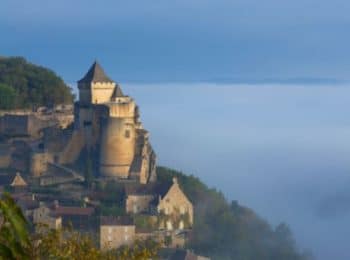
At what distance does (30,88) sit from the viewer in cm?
4472

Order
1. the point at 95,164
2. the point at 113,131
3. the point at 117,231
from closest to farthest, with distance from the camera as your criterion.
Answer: the point at 117,231 → the point at 113,131 → the point at 95,164

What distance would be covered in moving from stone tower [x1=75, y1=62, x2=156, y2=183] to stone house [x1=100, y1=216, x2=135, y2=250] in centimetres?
370

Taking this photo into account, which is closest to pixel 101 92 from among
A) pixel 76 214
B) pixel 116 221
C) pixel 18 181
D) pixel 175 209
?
pixel 18 181

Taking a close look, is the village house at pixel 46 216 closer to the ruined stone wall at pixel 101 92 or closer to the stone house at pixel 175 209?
the stone house at pixel 175 209

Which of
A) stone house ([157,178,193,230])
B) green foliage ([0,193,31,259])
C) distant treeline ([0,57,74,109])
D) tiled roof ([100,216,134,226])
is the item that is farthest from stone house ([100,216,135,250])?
green foliage ([0,193,31,259])

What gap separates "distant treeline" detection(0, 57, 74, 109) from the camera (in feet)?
142

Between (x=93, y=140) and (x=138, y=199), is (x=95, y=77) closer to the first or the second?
(x=93, y=140)

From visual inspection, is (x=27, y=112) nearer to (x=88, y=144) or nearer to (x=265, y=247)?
(x=88, y=144)

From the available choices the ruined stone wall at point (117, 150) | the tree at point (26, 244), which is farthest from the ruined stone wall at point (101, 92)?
the tree at point (26, 244)

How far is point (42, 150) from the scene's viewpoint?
38156mm

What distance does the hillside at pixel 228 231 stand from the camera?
121ft

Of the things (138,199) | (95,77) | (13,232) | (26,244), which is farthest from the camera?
(95,77)

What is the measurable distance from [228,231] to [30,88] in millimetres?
9828

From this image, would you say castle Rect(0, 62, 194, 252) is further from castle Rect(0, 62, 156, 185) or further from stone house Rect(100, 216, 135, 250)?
stone house Rect(100, 216, 135, 250)
